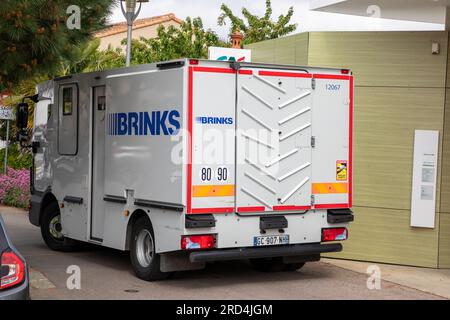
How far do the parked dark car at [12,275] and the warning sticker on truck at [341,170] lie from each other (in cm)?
519

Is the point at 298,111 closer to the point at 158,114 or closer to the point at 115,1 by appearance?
the point at 158,114

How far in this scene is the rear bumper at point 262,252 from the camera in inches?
368

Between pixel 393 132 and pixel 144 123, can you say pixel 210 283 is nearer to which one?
pixel 144 123

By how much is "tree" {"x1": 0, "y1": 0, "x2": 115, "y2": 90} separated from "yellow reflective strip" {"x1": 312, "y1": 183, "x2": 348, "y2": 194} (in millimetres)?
3688

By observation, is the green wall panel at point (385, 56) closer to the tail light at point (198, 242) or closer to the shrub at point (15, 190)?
the tail light at point (198, 242)

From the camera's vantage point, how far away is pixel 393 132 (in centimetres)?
1229

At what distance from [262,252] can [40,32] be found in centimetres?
388

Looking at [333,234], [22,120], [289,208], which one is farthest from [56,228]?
[333,234]

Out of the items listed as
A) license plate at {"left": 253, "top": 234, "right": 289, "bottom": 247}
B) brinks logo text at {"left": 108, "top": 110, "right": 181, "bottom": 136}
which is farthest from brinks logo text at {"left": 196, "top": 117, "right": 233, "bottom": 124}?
license plate at {"left": 253, "top": 234, "right": 289, "bottom": 247}

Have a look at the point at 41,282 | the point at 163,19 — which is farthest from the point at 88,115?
the point at 163,19

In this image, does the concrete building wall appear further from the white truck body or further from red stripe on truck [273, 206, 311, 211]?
red stripe on truck [273, 206, 311, 211]

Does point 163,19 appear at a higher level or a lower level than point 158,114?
higher

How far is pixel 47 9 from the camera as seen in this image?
9688 millimetres
